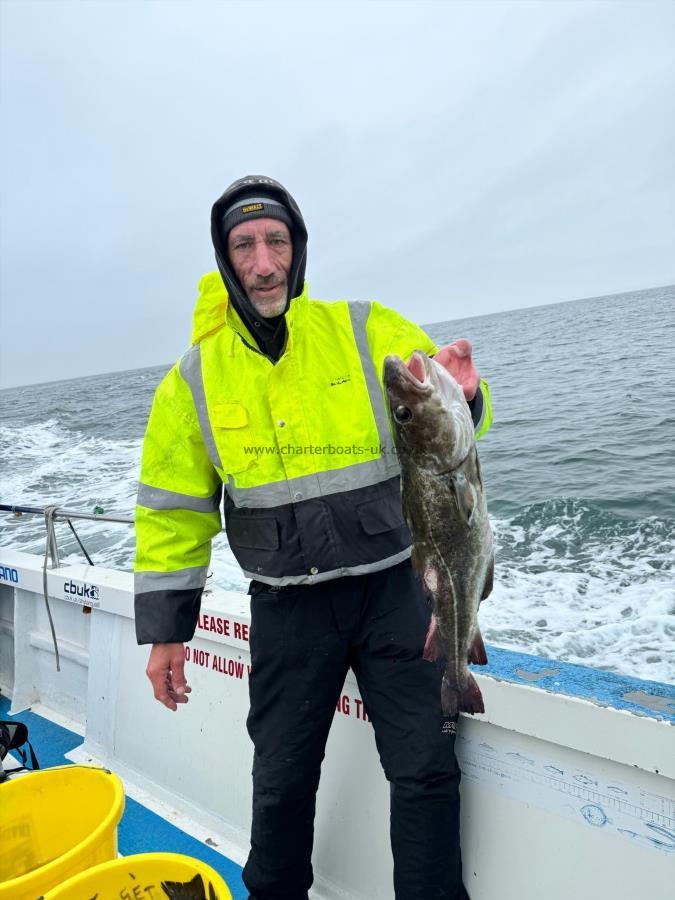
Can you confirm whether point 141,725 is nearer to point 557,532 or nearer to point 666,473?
point 557,532

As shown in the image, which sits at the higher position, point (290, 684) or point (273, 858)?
point (290, 684)

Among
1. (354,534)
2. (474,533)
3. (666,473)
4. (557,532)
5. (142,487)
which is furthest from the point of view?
(666,473)

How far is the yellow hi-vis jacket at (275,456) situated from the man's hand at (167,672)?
7cm

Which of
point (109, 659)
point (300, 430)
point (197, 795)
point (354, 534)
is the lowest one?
point (197, 795)

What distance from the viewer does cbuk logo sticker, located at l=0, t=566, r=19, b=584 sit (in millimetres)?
4598

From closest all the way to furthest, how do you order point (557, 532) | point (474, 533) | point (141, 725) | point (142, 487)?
1. point (474, 533)
2. point (142, 487)
3. point (141, 725)
4. point (557, 532)

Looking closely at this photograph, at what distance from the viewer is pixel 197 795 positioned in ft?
10.8

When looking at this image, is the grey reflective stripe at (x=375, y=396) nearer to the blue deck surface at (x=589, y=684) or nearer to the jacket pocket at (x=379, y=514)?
the jacket pocket at (x=379, y=514)

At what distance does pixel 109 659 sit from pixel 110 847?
5.63ft

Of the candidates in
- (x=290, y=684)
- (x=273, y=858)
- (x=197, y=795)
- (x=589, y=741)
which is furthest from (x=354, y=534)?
(x=197, y=795)

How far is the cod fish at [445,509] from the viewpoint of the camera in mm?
1745

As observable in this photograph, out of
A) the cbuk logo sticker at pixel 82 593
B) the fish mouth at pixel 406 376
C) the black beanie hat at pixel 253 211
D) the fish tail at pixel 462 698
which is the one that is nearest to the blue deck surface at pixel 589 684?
the fish tail at pixel 462 698

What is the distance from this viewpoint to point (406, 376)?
170 centimetres

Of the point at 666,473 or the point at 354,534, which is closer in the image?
the point at 354,534
